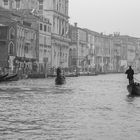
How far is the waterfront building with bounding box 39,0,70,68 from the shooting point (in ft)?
331

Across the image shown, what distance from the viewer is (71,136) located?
564 inches

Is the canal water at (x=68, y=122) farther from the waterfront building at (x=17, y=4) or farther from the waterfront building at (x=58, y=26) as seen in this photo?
the waterfront building at (x=58, y=26)

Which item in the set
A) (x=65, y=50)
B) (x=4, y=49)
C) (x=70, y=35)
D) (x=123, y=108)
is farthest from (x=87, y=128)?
(x=70, y=35)

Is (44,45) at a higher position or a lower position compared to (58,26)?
lower

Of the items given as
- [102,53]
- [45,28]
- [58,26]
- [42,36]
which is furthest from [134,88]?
[102,53]

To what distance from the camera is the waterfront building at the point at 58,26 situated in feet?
331

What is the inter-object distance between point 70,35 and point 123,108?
10015cm

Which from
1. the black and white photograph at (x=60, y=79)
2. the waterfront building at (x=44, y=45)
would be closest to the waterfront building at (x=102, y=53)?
the black and white photograph at (x=60, y=79)

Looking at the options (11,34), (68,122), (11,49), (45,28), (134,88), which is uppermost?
(45,28)

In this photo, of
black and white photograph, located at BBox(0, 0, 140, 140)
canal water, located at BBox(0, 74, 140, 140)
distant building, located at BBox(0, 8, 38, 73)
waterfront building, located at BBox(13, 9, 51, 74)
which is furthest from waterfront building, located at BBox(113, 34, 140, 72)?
canal water, located at BBox(0, 74, 140, 140)

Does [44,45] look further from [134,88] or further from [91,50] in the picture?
[134,88]

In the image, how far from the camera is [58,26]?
348 ft

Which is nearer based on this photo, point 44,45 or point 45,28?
point 44,45

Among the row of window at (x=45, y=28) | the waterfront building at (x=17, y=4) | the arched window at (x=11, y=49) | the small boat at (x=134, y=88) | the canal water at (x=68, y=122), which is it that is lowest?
the canal water at (x=68, y=122)
